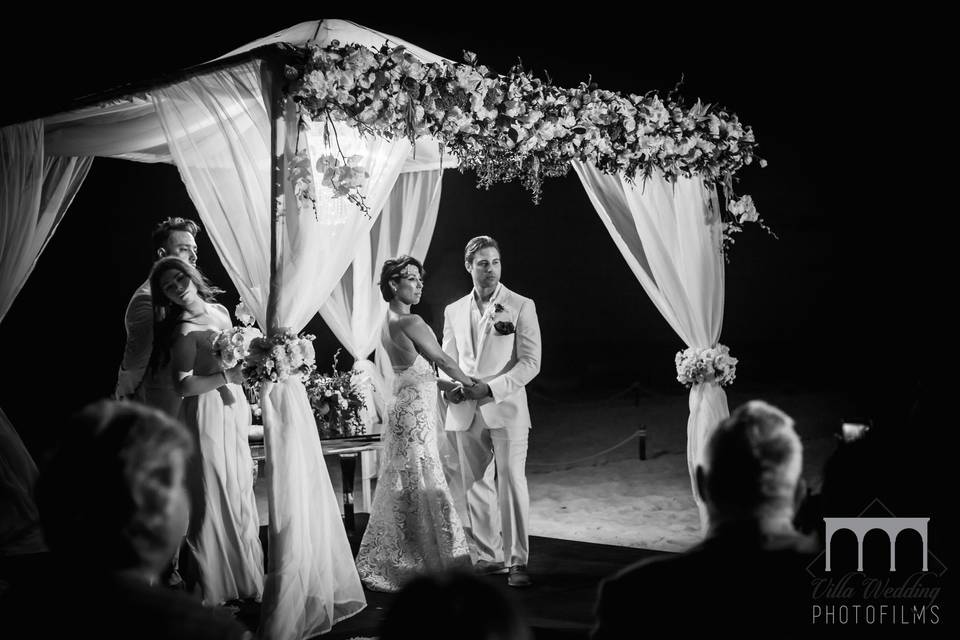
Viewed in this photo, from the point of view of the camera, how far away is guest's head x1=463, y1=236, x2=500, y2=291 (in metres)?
5.47

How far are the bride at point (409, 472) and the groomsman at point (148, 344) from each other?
129 cm

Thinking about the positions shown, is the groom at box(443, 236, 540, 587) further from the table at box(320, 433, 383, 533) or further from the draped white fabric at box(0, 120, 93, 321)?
the draped white fabric at box(0, 120, 93, 321)

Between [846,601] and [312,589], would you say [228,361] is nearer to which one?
[312,589]

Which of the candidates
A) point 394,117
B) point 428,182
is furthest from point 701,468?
point 428,182

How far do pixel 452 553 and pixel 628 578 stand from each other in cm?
330

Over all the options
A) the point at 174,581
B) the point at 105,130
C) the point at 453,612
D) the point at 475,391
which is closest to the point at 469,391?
the point at 475,391

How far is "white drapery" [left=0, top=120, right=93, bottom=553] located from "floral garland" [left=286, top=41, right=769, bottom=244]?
251cm

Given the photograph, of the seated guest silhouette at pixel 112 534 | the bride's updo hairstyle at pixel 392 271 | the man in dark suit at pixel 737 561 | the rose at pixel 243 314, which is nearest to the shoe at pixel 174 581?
the rose at pixel 243 314

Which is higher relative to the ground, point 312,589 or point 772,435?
point 772,435

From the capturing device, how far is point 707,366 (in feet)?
17.6

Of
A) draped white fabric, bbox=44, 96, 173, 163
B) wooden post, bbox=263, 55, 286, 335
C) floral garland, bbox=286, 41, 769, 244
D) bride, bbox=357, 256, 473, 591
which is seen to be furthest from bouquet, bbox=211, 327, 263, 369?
draped white fabric, bbox=44, 96, 173, 163

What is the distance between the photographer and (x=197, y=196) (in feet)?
14.6

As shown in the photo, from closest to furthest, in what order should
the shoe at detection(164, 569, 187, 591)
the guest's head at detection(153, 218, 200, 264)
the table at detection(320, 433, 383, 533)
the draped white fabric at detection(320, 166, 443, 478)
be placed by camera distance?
the shoe at detection(164, 569, 187, 591), the guest's head at detection(153, 218, 200, 264), the table at detection(320, 433, 383, 533), the draped white fabric at detection(320, 166, 443, 478)

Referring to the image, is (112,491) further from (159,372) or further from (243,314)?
(243,314)
